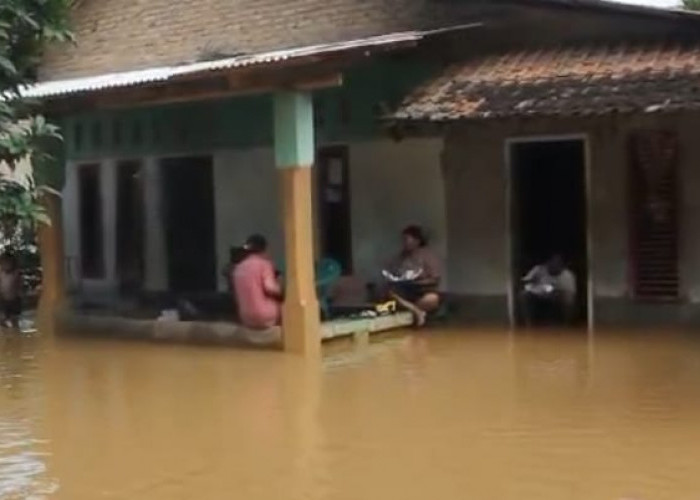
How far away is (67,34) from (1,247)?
50.4 ft

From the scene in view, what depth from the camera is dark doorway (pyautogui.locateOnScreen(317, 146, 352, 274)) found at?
16547 millimetres

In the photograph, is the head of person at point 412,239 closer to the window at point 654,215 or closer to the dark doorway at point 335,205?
the dark doorway at point 335,205

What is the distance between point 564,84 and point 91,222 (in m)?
9.20

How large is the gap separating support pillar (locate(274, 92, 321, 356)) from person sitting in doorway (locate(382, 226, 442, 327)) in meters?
1.93

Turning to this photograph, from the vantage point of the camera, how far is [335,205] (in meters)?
16.7

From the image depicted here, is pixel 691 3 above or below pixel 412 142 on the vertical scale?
above

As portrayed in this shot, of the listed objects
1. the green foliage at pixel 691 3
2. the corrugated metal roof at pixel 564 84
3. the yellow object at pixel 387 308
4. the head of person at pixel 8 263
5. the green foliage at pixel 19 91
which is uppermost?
the green foliage at pixel 691 3

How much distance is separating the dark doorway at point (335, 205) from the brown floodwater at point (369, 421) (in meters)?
2.54

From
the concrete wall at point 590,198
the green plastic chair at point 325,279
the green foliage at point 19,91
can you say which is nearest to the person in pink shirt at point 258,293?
the green plastic chair at point 325,279

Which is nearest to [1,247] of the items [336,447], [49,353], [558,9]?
[49,353]

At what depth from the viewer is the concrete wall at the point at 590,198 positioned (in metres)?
14.0

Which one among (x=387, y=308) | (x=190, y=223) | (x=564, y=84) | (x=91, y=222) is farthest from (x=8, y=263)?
(x=564, y=84)

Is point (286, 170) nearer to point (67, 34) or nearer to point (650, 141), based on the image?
point (650, 141)

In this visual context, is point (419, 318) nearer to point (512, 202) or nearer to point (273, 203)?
point (512, 202)
